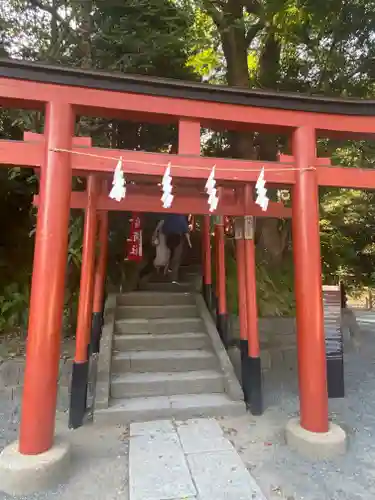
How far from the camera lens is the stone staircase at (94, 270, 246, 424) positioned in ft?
16.4

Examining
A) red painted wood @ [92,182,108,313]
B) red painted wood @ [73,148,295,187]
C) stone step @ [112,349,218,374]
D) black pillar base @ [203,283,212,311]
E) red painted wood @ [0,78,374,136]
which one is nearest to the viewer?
red painted wood @ [0,78,374,136]

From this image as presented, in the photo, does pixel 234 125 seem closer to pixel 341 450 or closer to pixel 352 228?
pixel 341 450

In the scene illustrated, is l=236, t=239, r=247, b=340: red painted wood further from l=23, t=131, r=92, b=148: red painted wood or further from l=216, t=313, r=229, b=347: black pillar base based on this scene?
l=23, t=131, r=92, b=148: red painted wood

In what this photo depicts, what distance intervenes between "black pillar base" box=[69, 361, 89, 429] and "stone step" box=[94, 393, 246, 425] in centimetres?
22

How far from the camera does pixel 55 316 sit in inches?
145

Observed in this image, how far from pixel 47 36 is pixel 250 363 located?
23.2ft

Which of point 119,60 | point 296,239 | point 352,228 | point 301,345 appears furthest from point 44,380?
point 352,228

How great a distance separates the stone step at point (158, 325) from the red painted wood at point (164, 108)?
372 centimetres

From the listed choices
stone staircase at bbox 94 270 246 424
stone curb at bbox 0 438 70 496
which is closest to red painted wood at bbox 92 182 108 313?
stone staircase at bbox 94 270 246 424

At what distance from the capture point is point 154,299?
24.2 ft

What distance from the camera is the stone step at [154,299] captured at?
730 centimetres

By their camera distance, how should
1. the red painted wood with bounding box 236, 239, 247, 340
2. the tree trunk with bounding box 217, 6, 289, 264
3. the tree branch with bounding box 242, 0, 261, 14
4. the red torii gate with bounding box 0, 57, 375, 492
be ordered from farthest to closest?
the tree trunk with bounding box 217, 6, 289, 264
the tree branch with bounding box 242, 0, 261, 14
the red painted wood with bounding box 236, 239, 247, 340
the red torii gate with bounding box 0, 57, 375, 492

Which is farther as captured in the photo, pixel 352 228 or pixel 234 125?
pixel 352 228

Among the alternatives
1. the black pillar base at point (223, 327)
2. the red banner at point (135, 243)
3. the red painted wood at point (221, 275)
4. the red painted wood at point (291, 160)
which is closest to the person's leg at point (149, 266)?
the red banner at point (135, 243)
